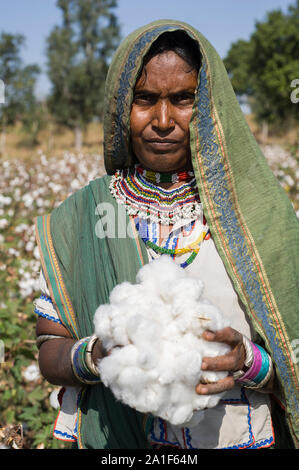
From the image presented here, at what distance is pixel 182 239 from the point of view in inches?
67.4

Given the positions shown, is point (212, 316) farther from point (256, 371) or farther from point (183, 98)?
point (183, 98)

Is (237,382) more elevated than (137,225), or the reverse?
(137,225)

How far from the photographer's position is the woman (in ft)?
5.33

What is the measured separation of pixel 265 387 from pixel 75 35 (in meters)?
37.9

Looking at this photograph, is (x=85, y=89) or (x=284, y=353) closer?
(x=284, y=353)

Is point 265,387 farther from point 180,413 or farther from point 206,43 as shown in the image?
point 206,43

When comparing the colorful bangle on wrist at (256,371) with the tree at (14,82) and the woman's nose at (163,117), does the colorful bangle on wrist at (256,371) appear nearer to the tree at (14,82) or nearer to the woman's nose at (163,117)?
the woman's nose at (163,117)

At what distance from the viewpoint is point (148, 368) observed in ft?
3.90

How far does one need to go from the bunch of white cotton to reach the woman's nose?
54 centimetres

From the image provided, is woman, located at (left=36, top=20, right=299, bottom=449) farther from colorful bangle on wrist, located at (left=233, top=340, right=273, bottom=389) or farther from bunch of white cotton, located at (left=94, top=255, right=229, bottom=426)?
bunch of white cotton, located at (left=94, top=255, right=229, bottom=426)

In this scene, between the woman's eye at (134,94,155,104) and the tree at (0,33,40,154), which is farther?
the tree at (0,33,40,154)

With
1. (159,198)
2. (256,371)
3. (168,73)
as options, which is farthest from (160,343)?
(168,73)

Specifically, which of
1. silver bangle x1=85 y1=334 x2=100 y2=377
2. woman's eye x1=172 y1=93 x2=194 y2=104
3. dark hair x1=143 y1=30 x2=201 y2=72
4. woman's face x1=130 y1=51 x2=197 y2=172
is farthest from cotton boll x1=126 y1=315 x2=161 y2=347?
dark hair x1=143 y1=30 x2=201 y2=72

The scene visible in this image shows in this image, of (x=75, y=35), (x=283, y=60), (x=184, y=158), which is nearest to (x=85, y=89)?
(x=75, y=35)
